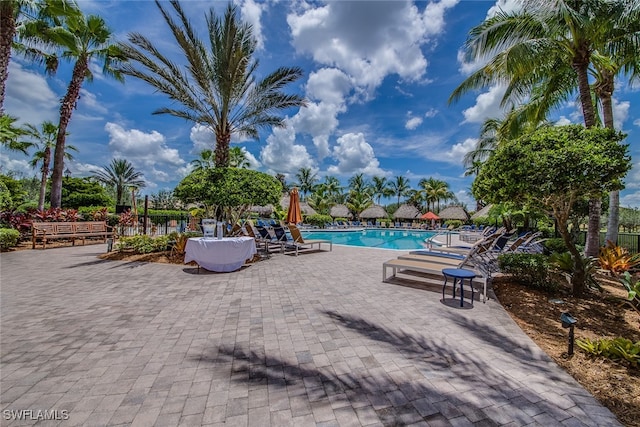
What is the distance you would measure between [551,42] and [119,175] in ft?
145

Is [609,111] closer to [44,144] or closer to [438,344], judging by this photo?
[438,344]

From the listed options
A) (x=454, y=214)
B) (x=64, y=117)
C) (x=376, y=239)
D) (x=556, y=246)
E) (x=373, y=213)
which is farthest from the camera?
(x=373, y=213)

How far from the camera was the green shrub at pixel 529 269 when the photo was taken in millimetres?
5582

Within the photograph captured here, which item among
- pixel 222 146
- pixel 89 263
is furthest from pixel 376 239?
pixel 89 263

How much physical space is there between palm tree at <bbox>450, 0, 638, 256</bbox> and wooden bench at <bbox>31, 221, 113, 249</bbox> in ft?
54.8

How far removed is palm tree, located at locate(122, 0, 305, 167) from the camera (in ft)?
28.9

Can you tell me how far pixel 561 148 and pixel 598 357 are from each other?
3.30m

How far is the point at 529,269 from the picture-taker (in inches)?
226

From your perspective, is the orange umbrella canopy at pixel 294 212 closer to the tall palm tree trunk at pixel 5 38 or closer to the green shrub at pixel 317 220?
the tall palm tree trunk at pixel 5 38

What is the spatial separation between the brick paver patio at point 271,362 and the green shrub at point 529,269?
166 centimetres

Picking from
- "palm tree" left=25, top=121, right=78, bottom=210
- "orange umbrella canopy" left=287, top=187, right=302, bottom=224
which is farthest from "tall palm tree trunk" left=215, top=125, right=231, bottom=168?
"palm tree" left=25, top=121, right=78, bottom=210

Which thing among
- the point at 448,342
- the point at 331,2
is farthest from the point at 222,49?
the point at 448,342

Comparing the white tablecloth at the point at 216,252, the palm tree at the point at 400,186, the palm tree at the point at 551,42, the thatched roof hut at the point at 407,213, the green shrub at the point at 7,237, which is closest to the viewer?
the palm tree at the point at 551,42

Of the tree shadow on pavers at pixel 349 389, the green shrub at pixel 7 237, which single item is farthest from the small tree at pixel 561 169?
the green shrub at pixel 7 237
